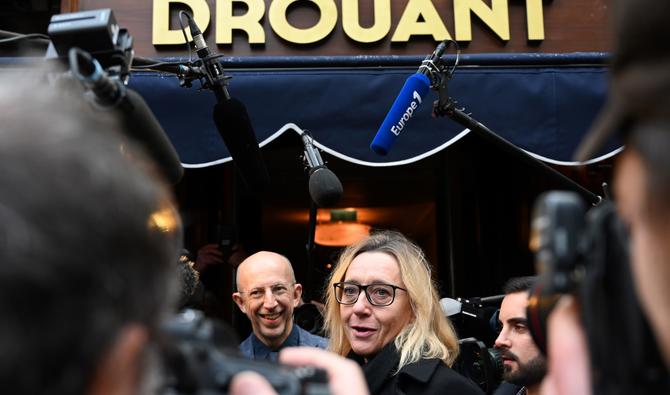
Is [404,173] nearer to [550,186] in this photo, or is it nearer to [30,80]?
[550,186]

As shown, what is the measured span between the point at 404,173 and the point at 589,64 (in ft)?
8.08

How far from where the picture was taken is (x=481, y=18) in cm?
443

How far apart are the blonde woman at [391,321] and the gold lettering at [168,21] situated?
1.73 metres

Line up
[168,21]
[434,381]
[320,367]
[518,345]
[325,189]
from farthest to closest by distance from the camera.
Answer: [168,21]
[518,345]
[325,189]
[434,381]
[320,367]

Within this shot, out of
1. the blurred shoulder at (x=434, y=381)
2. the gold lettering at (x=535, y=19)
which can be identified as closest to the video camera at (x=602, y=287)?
the blurred shoulder at (x=434, y=381)

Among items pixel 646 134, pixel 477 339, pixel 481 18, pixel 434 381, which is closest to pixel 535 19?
pixel 481 18

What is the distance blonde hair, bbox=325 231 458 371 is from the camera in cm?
290

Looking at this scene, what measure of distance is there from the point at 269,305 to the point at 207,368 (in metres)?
3.25

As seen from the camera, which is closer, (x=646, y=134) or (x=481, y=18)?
(x=646, y=134)

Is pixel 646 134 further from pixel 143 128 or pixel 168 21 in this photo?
pixel 168 21

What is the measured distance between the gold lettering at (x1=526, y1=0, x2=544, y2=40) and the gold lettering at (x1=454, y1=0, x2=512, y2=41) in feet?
0.44

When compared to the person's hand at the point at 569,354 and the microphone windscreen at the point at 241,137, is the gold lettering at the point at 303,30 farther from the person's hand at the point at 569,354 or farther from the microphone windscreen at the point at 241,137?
the person's hand at the point at 569,354

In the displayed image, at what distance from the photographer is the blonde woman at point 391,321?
8.97 ft

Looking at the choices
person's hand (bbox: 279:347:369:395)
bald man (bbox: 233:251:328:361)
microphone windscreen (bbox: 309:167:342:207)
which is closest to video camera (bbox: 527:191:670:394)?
person's hand (bbox: 279:347:369:395)
